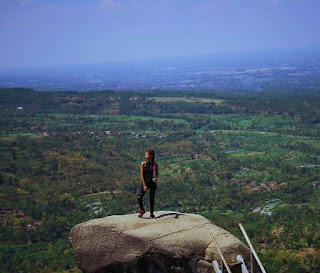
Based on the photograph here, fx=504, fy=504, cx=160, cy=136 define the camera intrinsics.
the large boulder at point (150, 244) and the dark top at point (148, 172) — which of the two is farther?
the dark top at point (148, 172)

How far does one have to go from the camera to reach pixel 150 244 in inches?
457

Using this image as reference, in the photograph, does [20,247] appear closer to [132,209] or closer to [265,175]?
[132,209]

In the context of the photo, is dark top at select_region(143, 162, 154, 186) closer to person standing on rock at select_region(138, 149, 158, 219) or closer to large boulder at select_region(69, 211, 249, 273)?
person standing on rock at select_region(138, 149, 158, 219)

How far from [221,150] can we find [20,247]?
43711 millimetres

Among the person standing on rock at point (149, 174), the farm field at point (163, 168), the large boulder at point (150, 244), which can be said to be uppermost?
the person standing on rock at point (149, 174)

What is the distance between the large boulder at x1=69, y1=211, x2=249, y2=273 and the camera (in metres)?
Answer: 11.3

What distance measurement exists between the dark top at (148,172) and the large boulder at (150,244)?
37.4 inches

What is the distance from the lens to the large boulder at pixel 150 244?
11.3 metres

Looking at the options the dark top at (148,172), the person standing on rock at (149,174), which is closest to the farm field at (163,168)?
the person standing on rock at (149,174)

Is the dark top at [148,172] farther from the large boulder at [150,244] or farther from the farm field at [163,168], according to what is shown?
the farm field at [163,168]

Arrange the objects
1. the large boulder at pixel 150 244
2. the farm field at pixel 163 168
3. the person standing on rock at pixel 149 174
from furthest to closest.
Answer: the farm field at pixel 163 168 → the person standing on rock at pixel 149 174 → the large boulder at pixel 150 244

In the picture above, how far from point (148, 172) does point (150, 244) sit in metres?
1.95

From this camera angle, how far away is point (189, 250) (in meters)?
11.3

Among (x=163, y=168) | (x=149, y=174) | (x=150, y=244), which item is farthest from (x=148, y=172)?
(x=163, y=168)
